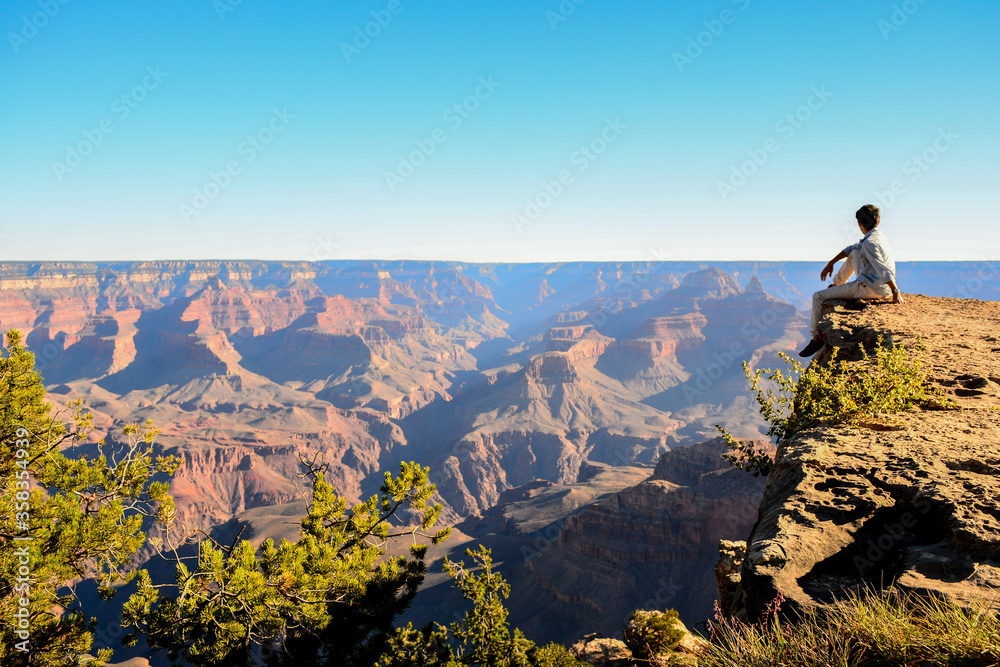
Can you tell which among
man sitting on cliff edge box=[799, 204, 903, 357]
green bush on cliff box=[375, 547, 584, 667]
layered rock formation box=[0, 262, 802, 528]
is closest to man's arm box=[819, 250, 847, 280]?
man sitting on cliff edge box=[799, 204, 903, 357]

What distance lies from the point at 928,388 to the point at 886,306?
3.25 m

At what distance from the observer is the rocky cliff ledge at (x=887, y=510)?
152 inches

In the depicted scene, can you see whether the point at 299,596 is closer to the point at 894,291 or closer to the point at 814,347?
the point at 814,347

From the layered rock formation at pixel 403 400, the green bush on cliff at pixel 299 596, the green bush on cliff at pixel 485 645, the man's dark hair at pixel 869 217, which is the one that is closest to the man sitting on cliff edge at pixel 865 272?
the man's dark hair at pixel 869 217

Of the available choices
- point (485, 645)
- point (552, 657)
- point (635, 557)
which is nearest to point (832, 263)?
point (552, 657)

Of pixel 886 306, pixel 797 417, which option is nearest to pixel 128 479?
pixel 797 417

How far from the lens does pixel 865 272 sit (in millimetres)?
8203

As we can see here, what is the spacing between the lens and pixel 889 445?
17.3 ft

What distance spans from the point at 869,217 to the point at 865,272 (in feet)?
2.87

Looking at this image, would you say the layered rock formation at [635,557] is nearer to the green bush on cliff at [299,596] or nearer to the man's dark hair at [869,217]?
the green bush on cliff at [299,596]

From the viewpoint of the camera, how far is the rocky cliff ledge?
12.6 feet

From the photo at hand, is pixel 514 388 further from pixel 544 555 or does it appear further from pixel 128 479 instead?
pixel 128 479

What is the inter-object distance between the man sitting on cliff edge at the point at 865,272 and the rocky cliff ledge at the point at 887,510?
2301mm

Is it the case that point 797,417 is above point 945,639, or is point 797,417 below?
above
